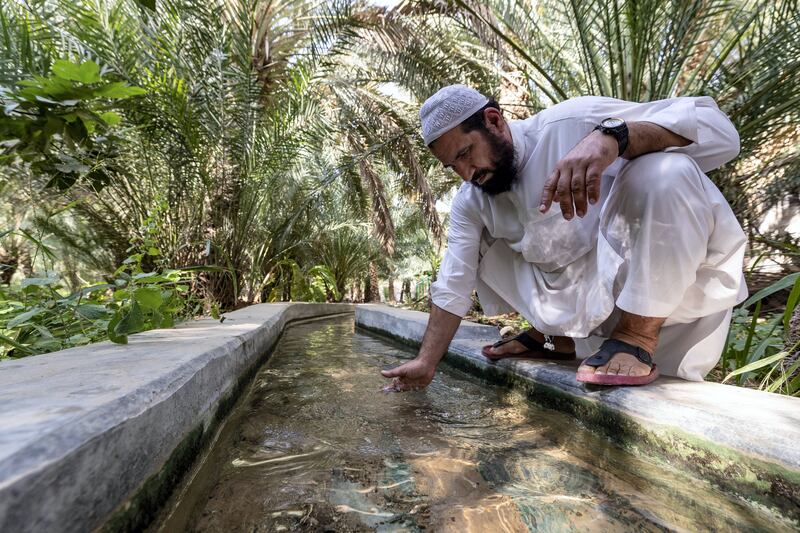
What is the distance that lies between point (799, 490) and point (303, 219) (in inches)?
306

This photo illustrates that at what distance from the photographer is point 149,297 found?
5.05ft

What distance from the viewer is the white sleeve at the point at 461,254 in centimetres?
177

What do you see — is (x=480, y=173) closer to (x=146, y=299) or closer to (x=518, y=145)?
(x=518, y=145)

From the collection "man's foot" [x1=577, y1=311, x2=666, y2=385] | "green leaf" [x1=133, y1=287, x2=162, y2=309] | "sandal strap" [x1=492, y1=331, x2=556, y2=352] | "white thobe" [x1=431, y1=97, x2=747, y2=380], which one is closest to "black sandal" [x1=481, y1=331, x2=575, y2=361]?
"sandal strap" [x1=492, y1=331, x2=556, y2=352]

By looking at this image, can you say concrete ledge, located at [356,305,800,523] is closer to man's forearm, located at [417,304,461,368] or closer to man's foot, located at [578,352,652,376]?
man's foot, located at [578,352,652,376]

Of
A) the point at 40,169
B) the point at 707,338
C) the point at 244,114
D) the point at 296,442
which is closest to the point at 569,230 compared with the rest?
the point at 707,338

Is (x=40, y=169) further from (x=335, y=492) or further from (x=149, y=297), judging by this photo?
(x=335, y=492)

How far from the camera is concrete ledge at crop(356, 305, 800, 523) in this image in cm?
81

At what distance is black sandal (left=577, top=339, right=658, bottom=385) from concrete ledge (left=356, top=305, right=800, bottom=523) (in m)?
0.03

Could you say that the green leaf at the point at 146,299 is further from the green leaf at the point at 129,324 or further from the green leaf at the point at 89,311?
the green leaf at the point at 89,311

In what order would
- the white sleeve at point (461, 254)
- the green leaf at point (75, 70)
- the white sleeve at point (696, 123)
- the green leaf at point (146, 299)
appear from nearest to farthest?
the green leaf at point (75, 70) → the white sleeve at point (696, 123) → the green leaf at point (146, 299) → the white sleeve at point (461, 254)

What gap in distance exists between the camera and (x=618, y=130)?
1326 mm

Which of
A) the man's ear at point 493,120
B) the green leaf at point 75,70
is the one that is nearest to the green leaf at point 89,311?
the green leaf at point 75,70

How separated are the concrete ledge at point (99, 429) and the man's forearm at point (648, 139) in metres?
1.42
